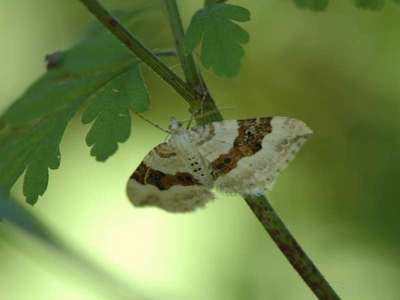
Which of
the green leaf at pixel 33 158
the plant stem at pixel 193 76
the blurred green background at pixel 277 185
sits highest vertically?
the plant stem at pixel 193 76

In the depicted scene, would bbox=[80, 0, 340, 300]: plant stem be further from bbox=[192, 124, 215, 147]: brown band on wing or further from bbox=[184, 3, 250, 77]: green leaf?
bbox=[192, 124, 215, 147]: brown band on wing

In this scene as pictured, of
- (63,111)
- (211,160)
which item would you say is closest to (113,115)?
(63,111)

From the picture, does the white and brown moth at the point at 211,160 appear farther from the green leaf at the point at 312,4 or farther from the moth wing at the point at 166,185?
the green leaf at the point at 312,4

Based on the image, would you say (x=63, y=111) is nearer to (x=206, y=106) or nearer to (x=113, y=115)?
(x=113, y=115)

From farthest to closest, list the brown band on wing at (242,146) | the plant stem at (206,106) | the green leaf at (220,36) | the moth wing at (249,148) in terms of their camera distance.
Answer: the brown band on wing at (242,146) < the moth wing at (249,148) < the green leaf at (220,36) < the plant stem at (206,106)

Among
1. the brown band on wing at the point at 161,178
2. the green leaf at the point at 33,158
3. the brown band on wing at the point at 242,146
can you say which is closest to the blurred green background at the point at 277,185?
the brown band on wing at the point at 161,178

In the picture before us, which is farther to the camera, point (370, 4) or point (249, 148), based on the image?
point (249, 148)

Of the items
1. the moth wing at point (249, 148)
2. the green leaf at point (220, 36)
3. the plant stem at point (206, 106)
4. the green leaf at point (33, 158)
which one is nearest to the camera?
the plant stem at point (206, 106)

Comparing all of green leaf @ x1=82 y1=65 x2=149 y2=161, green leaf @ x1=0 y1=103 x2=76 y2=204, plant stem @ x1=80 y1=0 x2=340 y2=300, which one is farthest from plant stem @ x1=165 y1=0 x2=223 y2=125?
green leaf @ x1=0 y1=103 x2=76 y2=204
